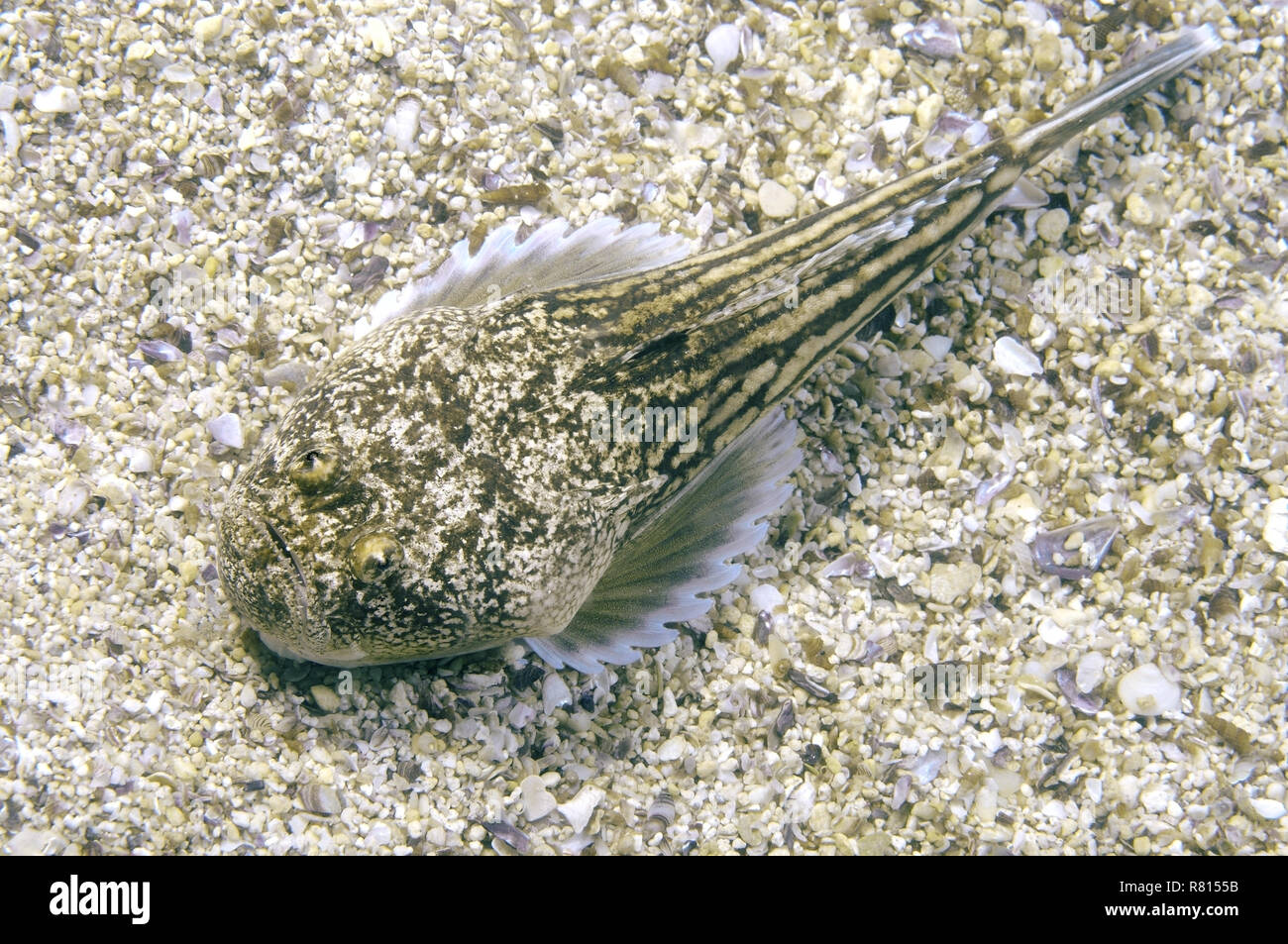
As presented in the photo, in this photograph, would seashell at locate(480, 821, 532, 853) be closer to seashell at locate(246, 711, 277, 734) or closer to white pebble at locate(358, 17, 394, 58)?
seashell at locate(246, 711, 277, 734)

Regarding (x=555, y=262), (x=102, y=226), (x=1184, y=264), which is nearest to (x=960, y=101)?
(x=1184, y=264)

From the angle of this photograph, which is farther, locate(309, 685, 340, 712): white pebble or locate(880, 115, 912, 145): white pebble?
locate(880, 115, 912, 145): white pebble

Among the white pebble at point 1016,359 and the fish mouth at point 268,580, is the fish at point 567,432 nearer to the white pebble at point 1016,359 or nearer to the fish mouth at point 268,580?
Answer: the fish mouth at point 268,580

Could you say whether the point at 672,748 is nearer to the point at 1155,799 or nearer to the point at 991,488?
the point at 991,488

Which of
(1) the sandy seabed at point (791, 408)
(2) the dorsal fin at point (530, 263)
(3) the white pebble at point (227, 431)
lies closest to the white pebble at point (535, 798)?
(1) the sandy seabed at point (791, 408)

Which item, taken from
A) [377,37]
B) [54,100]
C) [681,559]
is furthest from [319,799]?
[377,37]

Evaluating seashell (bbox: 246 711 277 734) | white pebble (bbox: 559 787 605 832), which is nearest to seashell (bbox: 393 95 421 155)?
seashell (bbox: 246 711 277 734)

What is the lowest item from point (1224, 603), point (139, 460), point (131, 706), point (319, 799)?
point (319, 799)
